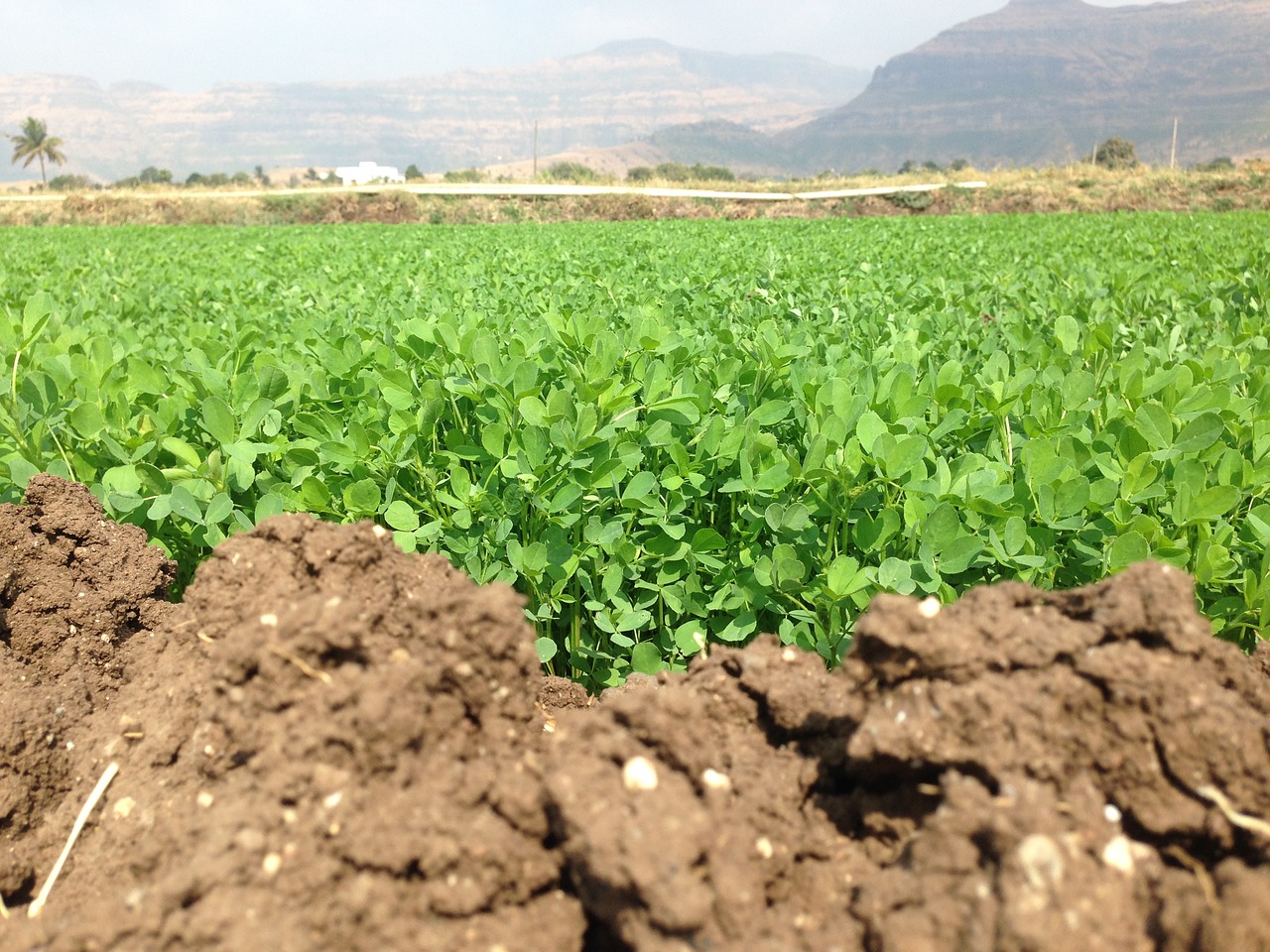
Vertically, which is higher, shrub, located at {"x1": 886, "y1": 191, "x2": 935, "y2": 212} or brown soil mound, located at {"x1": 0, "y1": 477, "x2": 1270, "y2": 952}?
shrub, located at {"x1": 886, "y1": 191, "x2": 935, "y2": 212}

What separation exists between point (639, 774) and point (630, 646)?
1443mm

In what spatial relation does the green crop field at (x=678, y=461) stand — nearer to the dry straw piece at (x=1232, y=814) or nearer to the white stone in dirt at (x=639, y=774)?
the dry straw piece at (x=1232, y=814)

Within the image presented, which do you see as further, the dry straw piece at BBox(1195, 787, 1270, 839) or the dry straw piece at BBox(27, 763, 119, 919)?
the dry straw piece at BBox(27, 763, 119, 919)

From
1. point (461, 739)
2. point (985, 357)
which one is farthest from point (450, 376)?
point (985, 357)

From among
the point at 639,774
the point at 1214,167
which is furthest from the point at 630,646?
the point at 1214,167

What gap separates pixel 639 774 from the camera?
3.94ft

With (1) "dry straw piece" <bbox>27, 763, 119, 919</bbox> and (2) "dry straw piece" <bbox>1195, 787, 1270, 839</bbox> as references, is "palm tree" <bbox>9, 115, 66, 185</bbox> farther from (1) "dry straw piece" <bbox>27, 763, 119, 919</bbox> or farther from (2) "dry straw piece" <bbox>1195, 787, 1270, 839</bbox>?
(2) "dry straw piece" <bbox>1195, 787, 1270, 839</bbox>

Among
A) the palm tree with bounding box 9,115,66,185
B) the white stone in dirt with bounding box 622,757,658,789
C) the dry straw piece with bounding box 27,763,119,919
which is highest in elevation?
the palm tree with bounding box 9,115,66,185

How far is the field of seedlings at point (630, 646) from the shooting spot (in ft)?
3.75

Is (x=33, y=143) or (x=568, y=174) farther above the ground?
(x=33, y=143)

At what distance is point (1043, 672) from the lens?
1274mm

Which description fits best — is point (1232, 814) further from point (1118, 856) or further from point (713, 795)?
point (713, 795)

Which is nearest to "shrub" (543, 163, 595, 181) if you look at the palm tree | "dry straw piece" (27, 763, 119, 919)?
"dry straw piece" (27, 763, 119, 919)

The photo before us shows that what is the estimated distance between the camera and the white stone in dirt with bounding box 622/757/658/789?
119cm
